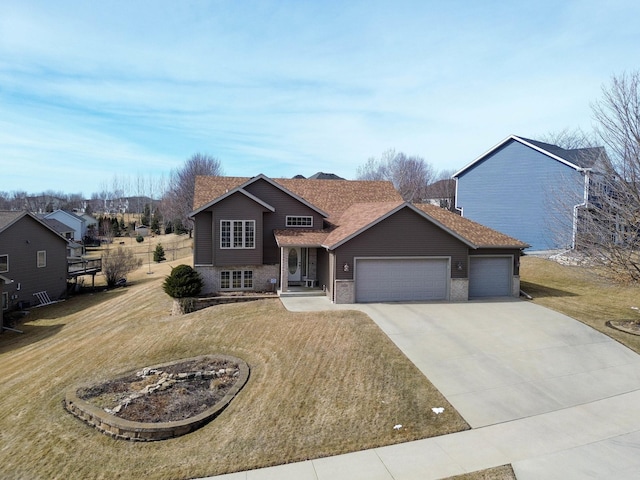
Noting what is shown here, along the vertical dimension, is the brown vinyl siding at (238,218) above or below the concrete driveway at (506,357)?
above

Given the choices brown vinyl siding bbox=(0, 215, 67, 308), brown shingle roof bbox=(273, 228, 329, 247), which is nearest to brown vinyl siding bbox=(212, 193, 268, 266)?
brown shingle roof bbox=(273, 228, 329, 247)

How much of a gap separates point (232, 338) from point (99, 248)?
56263 millimetres

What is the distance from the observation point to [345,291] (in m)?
18.3

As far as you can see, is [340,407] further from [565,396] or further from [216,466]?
[565,396]

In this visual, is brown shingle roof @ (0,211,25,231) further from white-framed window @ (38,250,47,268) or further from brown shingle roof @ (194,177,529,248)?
brown shingle roof @ (194,177,529,248)

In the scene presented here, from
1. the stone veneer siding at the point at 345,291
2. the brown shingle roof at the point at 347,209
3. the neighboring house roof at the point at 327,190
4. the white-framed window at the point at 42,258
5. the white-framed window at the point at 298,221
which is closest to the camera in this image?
the stone veneer siding at the point at 345,291

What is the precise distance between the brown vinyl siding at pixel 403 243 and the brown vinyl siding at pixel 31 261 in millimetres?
22084

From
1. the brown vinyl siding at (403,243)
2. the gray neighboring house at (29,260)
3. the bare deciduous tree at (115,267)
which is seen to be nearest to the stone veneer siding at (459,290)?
the brown vinyl siding at (403,243)

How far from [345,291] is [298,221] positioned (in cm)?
576

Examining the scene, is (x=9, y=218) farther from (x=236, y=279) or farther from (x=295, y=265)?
(x=295, y=265)

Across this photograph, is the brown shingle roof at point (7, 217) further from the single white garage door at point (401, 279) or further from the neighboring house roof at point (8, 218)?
the single white garage door at point (401, 279)

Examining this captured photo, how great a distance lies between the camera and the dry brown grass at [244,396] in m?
8.30

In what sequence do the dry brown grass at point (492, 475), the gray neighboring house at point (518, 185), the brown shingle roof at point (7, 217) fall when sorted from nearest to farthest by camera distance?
the dry brown grass at point (492, 475) → the brown shingle roof at point (7, 217) → the gray neighboring house at point (518, 185)

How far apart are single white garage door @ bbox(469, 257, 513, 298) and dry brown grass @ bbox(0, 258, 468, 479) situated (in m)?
7.73
